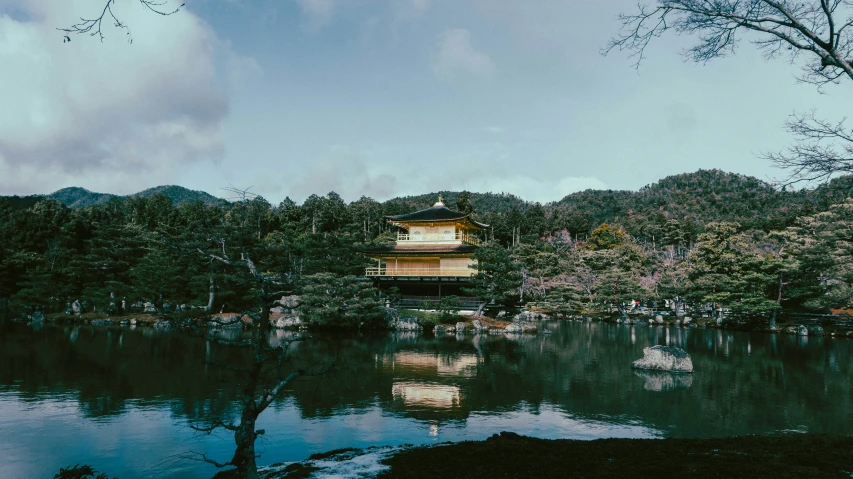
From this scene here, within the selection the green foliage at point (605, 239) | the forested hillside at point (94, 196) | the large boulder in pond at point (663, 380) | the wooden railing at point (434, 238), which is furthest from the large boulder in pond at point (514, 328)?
the forested hillside at point (94, 196)

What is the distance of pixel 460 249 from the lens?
A: 101 ft

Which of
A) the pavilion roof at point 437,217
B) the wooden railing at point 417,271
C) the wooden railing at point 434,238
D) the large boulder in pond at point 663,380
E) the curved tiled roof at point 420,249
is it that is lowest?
the large boulder in pond at point 663,380

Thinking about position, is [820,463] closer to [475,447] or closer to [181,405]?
[475,447]

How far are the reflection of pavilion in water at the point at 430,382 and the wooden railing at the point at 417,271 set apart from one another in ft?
42.4

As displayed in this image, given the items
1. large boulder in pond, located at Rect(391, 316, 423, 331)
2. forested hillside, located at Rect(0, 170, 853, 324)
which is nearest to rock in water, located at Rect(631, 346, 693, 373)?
forested hillside, located at Rect(0, 170, 853, 324)

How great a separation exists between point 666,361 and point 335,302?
14.8 meters

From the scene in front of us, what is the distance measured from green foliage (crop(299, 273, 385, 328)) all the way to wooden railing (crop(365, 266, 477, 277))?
7284 millimetres

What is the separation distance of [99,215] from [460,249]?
3327cm

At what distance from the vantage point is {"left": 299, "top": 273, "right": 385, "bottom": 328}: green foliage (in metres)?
23.6

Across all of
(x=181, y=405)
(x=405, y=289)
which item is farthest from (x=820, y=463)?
(x=405, y=289)

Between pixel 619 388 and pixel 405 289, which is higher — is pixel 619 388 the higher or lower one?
the lower one

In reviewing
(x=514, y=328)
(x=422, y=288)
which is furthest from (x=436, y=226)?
(x=514, y=328)

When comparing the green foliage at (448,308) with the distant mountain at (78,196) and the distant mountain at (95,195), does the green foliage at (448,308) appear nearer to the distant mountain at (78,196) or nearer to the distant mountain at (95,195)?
the distant mountain at (95,195)

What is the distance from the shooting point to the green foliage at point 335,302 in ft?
77.5
